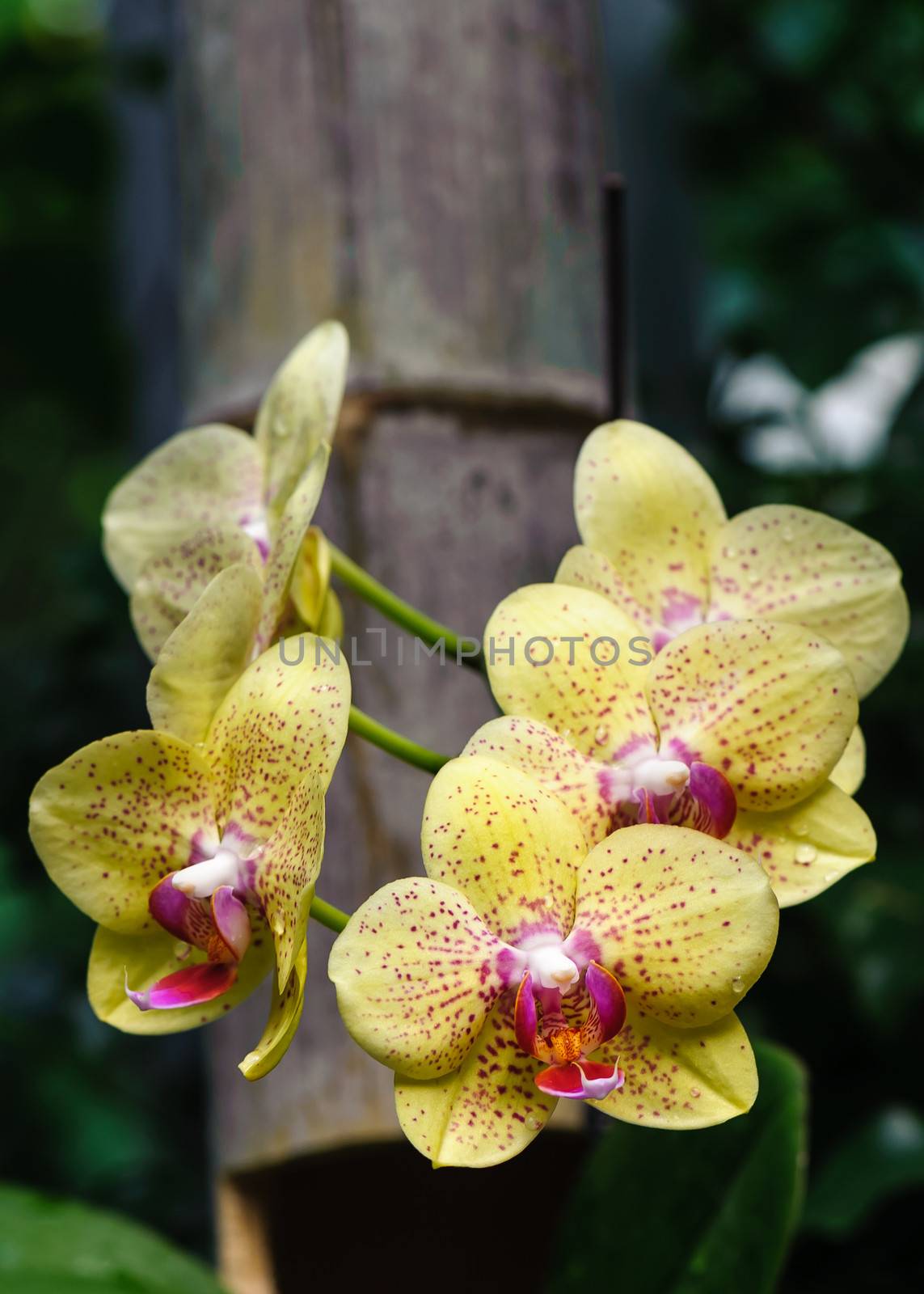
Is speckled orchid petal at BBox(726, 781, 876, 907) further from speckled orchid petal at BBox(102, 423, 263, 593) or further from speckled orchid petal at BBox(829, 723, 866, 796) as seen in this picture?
speckled orchid petal at BBox(102, 423, 263, 593)

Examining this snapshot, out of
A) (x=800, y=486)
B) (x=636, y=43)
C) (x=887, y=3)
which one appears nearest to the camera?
(x=800, y=486)

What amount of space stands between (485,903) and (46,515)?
7.34ft

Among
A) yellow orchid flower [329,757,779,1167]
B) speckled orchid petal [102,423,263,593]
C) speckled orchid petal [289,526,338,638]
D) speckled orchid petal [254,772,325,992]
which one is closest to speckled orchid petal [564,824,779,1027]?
yellow orchid flower [329,757,779,1167]

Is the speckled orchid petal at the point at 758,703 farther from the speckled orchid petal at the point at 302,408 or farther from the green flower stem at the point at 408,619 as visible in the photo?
the speckled orchid petal at the point at 302,408

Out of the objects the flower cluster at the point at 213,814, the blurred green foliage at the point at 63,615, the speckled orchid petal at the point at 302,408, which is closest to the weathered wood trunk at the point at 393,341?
the speckled orchid petal at the point at 302,408

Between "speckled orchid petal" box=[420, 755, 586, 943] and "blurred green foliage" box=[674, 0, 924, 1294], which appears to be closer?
"speckled orchid petal" box=[420, 755, 586, 943]

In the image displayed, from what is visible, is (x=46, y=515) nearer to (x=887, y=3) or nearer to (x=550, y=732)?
(x=887, y=3)

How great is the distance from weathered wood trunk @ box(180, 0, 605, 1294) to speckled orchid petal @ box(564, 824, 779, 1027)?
37cm

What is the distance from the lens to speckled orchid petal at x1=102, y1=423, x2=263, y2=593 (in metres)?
0.68

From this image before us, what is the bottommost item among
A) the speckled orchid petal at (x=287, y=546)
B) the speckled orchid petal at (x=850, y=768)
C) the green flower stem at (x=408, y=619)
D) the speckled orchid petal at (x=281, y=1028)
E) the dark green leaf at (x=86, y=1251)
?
the dark green leaf at (x=86, y=1251)

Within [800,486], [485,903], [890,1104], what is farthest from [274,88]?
[890,1104]

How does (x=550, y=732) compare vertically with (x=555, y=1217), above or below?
above

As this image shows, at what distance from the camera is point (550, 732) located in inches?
19.0

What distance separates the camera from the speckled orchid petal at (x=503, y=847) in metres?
0.44
